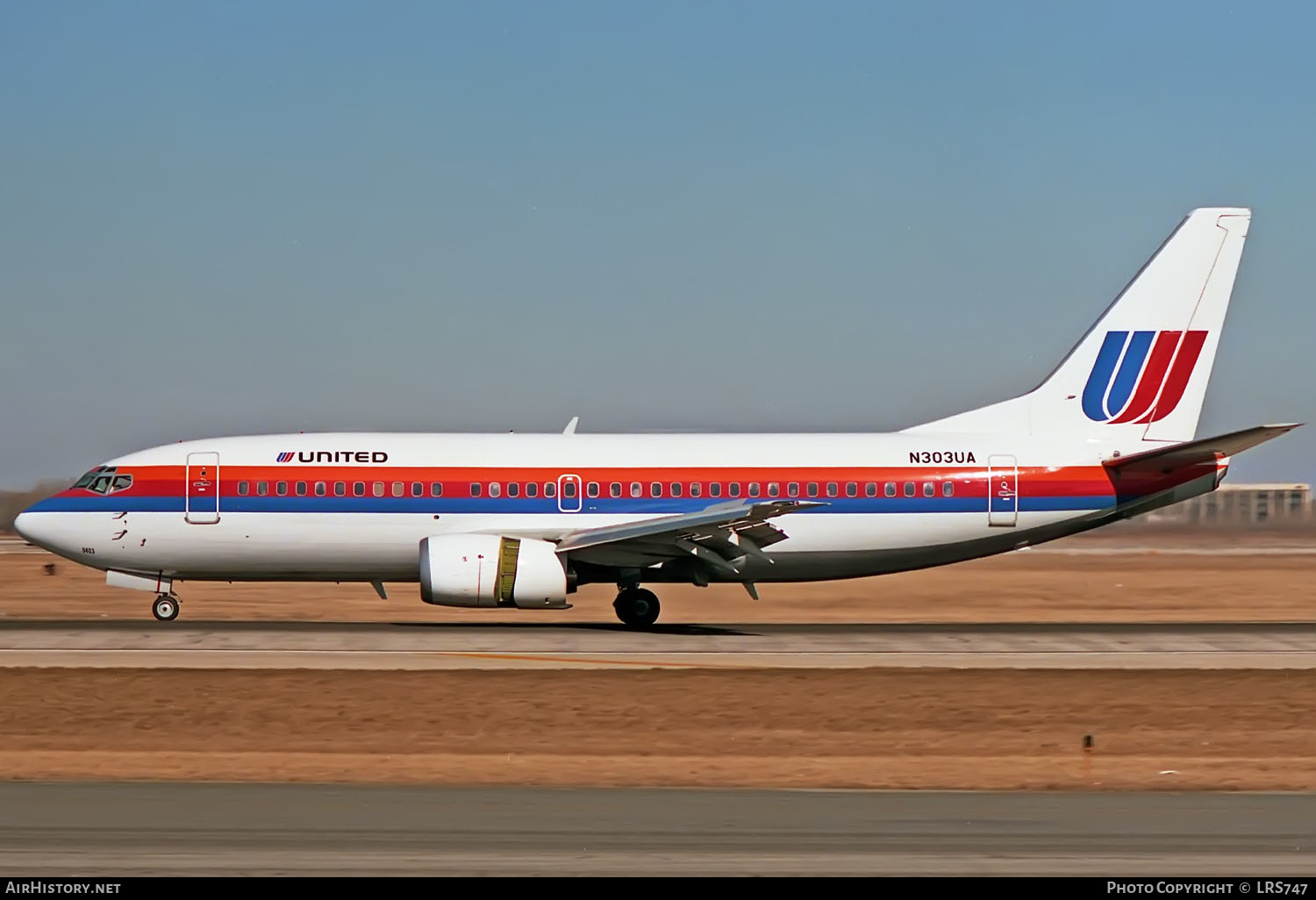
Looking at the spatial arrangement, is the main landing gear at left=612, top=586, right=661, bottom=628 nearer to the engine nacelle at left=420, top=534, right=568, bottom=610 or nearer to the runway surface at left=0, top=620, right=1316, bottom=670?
the runway surface at left=0, top=620, right=1316, bottom=670

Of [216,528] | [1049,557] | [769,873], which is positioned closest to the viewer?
[769,873]

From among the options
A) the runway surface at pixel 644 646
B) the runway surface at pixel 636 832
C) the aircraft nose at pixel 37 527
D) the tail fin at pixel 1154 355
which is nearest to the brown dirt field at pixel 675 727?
the runway surface at pixel 644 646

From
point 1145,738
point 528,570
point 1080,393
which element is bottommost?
point 1145,738

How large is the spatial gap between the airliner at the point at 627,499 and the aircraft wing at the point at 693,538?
61 mm

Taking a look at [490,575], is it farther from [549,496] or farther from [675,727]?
[675,727]

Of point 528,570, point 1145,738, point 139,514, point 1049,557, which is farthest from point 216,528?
point 1049,557

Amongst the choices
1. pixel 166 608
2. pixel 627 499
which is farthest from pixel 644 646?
pixel 166 608

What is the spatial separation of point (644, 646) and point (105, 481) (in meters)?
12.7

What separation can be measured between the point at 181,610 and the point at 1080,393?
22.7 metres

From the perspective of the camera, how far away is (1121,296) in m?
38.0

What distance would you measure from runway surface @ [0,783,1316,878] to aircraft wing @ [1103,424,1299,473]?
58.6 feet

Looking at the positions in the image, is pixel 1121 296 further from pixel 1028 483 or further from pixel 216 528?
pixel 216 528

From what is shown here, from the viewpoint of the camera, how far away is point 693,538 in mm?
33969

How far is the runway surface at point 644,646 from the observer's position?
27672 mm
